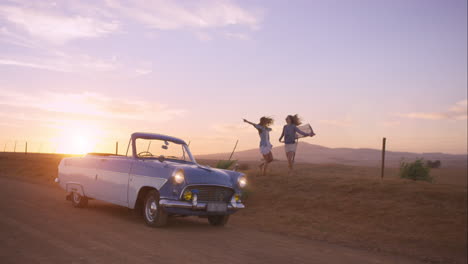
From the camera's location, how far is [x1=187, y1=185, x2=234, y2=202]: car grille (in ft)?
28.3

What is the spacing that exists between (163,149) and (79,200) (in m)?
2.86

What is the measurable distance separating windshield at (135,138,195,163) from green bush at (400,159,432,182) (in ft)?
42.8

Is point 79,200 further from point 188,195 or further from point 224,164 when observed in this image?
point 224,164

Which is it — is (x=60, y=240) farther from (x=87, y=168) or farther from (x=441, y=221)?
Answer: (x=441, y=221)

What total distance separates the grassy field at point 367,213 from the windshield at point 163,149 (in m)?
2.15

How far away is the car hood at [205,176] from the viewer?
855 cm

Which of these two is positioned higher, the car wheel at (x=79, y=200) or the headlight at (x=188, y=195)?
→ the headlight at (x=188, y=195)

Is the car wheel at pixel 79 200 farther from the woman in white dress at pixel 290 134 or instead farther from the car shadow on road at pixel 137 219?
the woman in white dress at pixel 290 134

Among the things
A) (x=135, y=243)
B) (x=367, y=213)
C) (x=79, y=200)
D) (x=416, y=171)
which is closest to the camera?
(x=135, y=243)

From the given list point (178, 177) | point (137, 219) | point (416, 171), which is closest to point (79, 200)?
point (137, 219)

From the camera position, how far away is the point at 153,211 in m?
8.76

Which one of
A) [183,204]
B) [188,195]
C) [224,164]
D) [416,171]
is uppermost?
[416,171]

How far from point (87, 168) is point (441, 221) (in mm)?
8992

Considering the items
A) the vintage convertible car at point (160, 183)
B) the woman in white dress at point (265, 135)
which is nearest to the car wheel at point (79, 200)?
the vintage convertible car at point (160, 183)
